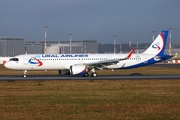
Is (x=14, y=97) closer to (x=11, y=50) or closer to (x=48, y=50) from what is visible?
(x=48, y=50)

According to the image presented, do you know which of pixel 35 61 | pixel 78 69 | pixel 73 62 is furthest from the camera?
pixel 73 62

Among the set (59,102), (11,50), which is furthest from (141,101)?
(11,50)

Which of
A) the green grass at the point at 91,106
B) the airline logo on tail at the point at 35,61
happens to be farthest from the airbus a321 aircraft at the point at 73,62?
the green grass at the point at 91,106

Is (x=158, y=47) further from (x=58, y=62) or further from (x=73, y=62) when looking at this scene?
(x=58, y=62)

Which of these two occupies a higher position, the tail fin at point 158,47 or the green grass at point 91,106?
the tail fin at point 158,47

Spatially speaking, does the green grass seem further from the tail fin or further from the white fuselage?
the tail fin

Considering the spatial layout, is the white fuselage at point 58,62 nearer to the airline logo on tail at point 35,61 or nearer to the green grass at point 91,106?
the airline logo on tail at point 35,61

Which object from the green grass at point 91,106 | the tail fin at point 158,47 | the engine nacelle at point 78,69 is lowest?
the green grass at point 91,106

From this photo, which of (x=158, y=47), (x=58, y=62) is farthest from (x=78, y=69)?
(x=158, y=47)

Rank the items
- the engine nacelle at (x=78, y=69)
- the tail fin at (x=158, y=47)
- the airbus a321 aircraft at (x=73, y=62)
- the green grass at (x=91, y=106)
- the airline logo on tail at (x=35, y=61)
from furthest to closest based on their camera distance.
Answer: the tail fin at (x=158, y=47), the airline logo on tail at (x=35, y=61), the airbus a321 aircraft at (x=73, y=62), the engine nacelle at (x=78, y=69), the green grass at (x=91, y=106)

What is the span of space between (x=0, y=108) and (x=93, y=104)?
4.59 m

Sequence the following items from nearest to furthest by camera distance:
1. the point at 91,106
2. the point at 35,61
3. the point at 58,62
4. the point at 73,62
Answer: the point at 91,106 → the point at 35,61 → the point at 58,62 → the point at 73,62

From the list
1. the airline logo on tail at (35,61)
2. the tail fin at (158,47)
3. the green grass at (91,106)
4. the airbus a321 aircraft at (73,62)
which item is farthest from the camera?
the tail fin at (158,47)

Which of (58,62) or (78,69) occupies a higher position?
(58,62)
